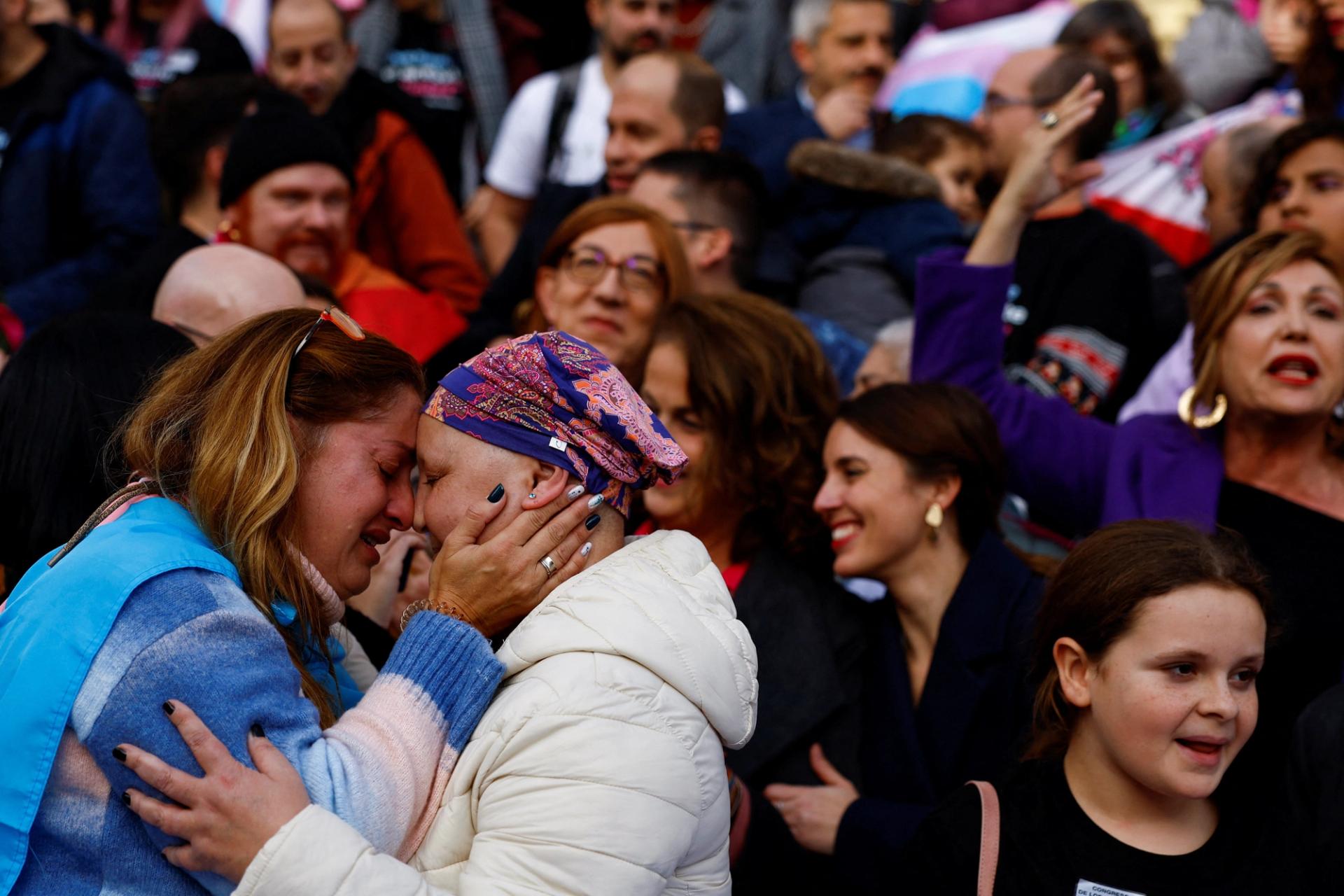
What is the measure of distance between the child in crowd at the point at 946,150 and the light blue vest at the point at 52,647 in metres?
4.66

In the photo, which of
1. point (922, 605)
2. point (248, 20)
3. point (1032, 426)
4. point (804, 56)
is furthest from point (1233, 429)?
point (248, 20)

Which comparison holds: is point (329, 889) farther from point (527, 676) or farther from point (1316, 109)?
point (1316, 109)

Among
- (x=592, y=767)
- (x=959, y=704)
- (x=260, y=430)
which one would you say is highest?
(x=260, y=430)

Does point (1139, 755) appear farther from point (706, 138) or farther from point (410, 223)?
point (410, 223)

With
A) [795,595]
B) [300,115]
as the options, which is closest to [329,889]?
[795,595]

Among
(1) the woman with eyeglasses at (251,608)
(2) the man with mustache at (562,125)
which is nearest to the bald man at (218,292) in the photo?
(1) the woman with eyeglasses at (251,608)

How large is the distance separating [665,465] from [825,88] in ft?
16.8

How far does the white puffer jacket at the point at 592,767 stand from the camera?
2.35 m

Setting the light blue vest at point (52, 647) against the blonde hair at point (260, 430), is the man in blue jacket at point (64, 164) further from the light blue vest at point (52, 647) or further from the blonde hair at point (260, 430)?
the light blue vest at point (52, 647)

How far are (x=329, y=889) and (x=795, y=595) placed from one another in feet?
6.74

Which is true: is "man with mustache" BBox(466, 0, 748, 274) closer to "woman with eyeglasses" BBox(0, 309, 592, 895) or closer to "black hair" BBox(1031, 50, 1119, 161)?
"black hair" BBox(1031, 50, 1119, 161)

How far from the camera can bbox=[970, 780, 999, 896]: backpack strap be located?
10.1 feet

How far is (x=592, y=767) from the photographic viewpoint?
2428mm

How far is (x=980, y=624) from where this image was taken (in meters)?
3.93
